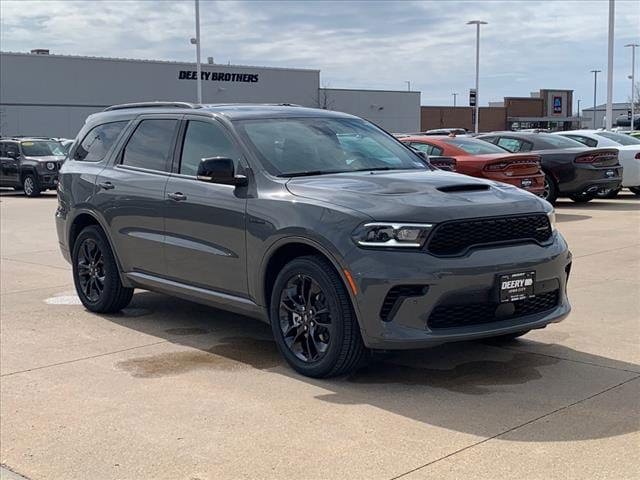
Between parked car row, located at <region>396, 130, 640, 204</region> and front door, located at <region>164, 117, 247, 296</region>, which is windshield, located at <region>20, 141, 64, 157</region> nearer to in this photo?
parked car row, located at <region>396, 130, 640, 204</region>

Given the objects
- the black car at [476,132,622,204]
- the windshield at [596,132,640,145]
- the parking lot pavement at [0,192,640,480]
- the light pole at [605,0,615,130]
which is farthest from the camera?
the light pole at [605,0,615,130]

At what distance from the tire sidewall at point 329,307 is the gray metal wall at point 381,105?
58.3 meters

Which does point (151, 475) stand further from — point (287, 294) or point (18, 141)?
point (18, 141)

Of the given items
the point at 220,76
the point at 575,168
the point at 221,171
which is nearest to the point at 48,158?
the point at 575,168

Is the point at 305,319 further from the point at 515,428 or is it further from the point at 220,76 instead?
the point at 220,76

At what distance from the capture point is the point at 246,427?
15.5 feet

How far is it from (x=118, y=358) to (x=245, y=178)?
166 cm

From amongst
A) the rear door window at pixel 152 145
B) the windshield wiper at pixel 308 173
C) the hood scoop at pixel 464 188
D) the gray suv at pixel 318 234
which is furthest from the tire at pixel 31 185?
the hood scoop at pixel 464 188

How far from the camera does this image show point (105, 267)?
7.54 meters

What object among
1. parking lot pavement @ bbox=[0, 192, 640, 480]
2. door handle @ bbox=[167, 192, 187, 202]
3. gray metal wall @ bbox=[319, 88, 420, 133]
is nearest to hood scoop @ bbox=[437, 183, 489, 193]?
parking lot pavement @ bbox=[0, 192, 640, 480]

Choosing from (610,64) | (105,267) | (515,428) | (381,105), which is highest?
(610,64)

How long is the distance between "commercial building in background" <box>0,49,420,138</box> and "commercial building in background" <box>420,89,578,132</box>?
35.8 feet

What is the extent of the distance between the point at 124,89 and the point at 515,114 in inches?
1669

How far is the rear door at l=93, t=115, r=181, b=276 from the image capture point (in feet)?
22.4
